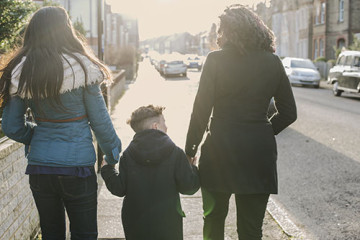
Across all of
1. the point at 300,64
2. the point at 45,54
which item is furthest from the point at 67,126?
the point at 300,64

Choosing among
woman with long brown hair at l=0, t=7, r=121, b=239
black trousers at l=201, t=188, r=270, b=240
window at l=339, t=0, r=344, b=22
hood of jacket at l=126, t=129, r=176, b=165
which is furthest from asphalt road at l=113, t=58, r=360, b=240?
window at l=339, t=0, r=344, b=22

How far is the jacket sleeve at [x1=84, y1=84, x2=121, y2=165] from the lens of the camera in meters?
2.63

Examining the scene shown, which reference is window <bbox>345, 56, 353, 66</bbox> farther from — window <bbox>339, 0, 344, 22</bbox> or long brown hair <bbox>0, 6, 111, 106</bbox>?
window <bbox>339, 0, 344, 22</bbox>

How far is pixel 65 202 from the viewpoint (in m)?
2.70

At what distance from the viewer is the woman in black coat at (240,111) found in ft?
9.31

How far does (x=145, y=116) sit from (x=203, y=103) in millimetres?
371

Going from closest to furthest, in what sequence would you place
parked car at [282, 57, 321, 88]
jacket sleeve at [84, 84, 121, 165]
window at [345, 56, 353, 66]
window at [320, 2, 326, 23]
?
jacket sleeve at [84, 84, 121, 165] < window at [345, 56, 353, 66] < parked car at [282, 57, 321, 88] < window at [320, 2, 326, 23]

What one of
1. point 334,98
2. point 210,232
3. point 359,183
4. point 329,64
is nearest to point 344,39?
point 329,64

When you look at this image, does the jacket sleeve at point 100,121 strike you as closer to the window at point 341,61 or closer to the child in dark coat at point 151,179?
the child in dark coat at point 151,179

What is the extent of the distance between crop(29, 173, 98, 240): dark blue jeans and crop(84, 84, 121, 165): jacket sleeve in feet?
0.61

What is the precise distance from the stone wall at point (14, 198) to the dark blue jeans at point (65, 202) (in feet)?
2.83

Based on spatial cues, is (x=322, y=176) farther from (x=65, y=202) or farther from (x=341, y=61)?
(x=341, y=61)

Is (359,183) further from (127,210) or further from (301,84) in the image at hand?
(301,84)

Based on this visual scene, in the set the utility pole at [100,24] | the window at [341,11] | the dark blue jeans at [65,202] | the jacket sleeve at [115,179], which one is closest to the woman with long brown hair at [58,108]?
the dark blue jeans at [65,202]
